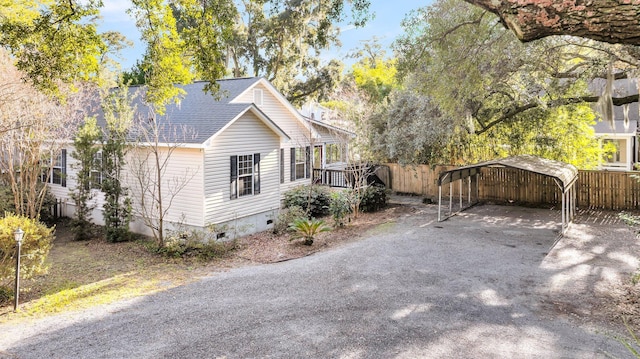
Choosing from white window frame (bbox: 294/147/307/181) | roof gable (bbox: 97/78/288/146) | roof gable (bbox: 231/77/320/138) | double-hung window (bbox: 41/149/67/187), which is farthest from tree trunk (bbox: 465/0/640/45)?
double-hung window (bbox: 41/149/67/187)

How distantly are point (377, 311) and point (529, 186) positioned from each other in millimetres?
13254

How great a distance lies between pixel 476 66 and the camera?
11.5 metres

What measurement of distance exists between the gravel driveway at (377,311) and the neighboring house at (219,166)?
3.58 metres

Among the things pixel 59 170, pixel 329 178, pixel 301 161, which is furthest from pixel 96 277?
pixel 329 178

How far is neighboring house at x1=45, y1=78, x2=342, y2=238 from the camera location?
41.4 feet

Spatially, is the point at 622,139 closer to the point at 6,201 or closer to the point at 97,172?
the point at 97,172

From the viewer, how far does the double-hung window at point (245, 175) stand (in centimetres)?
1354

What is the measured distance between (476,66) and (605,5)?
27.3ft

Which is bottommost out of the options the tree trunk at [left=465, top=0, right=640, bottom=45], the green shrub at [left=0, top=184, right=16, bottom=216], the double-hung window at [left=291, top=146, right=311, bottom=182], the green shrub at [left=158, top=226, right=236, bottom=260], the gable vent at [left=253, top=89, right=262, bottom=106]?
the green shrub at [left=158, top=226, right=236, bottom=260]

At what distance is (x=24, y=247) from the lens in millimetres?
8273

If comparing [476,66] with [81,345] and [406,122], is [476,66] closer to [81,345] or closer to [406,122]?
[406,122]

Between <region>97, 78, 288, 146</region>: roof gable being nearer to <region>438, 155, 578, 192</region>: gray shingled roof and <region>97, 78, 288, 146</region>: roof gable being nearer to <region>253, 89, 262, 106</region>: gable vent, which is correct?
<region>253, 89, 262, 106</region>: gable vent

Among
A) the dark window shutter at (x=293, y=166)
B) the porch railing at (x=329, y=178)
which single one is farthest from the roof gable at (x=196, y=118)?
the porch railing at (x=329, y=178)

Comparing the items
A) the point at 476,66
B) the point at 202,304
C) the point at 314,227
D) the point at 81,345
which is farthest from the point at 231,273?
the point at 476,66
